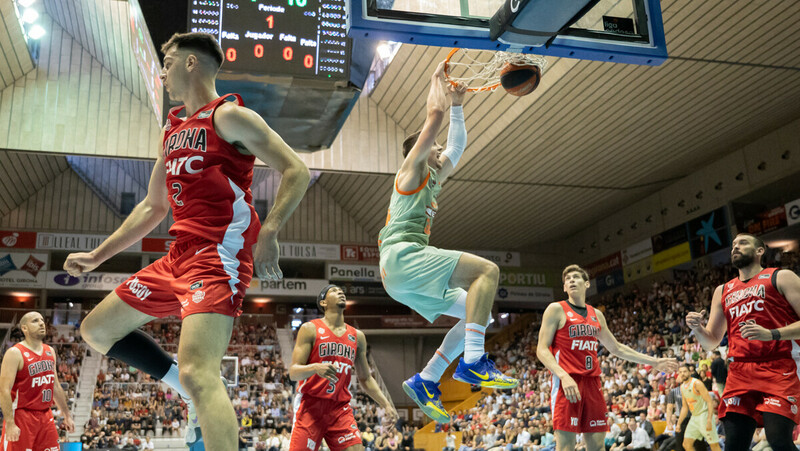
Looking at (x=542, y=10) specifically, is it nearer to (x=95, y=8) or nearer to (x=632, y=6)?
(x=632, y=6)

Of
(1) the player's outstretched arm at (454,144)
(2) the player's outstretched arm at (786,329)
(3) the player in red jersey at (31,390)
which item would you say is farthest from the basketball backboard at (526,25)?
(3) the player in red jersey at (31,390)

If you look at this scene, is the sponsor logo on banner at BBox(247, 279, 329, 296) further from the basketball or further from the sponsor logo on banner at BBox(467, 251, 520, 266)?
the basketball

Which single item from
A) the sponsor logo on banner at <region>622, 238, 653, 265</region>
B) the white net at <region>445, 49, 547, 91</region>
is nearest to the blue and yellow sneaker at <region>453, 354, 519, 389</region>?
the white net at <region>445, 49, 547, 91</region>

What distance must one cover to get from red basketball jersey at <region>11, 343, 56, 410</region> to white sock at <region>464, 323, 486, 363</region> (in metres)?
4.90

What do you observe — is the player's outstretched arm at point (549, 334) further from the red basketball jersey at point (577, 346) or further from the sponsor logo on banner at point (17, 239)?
the sponsor logo on banner at point (17, 239)

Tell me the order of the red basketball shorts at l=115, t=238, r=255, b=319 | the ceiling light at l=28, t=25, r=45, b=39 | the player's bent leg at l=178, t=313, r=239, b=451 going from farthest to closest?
the ceiling light at l=28, t=25, r=45, b=39 < the red basketball shorts at l=115, t=238, r=255, b=319 < the player's bent leg at l=178, t=313, r=239, b=451

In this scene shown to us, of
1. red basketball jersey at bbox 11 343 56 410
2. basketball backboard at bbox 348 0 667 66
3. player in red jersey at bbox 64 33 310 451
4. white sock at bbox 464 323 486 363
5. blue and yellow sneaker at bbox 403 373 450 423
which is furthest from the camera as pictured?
red basketball jersey at bbox 11 343 56 410

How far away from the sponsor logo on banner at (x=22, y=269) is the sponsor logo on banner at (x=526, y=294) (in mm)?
18247

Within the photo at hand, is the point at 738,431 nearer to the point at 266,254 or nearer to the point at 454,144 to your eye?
the point at 454,144

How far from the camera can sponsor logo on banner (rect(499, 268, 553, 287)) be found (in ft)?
103

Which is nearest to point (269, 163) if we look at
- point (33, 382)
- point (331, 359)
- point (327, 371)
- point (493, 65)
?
point (327, 371)

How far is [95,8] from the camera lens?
19.6 m

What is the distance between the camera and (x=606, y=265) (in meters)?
28.7

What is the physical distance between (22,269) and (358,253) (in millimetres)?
12767
